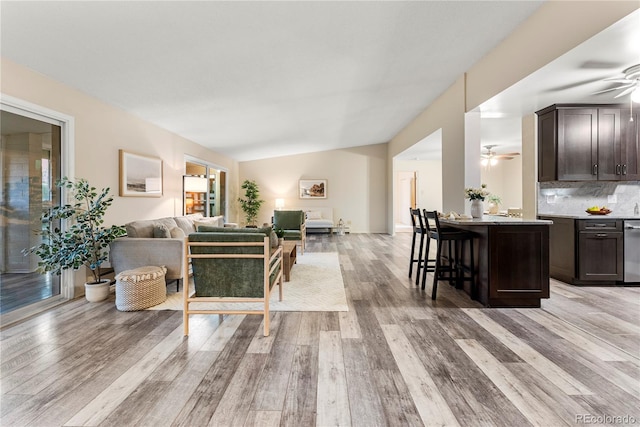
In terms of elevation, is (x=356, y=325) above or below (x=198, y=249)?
below

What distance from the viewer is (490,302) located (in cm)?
326

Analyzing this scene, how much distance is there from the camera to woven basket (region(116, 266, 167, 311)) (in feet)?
10.4

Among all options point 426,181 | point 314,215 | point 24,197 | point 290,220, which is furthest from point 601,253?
point 426,181

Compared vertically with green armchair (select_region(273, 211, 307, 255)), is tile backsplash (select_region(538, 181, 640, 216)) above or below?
above

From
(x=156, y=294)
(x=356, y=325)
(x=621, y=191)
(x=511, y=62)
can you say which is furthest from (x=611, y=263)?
(x=156, y=294)

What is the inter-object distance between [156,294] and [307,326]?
1720 mm

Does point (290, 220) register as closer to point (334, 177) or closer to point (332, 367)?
point (334, 177)

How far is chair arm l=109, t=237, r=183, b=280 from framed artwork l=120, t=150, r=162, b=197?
98 centimetres

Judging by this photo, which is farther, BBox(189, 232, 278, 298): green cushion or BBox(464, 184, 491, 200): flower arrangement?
BBox(464, 184, 491, 200): flower arrangement

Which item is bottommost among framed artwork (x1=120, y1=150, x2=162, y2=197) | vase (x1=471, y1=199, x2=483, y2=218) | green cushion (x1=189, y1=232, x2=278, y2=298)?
green cushion (x1=189, y1=232, x2=278, y2=298)

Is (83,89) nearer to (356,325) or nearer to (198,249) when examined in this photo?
(198,249)

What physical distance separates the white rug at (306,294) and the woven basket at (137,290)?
0.11 m

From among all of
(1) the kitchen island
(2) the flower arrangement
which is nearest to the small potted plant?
(2) the flower arrangement

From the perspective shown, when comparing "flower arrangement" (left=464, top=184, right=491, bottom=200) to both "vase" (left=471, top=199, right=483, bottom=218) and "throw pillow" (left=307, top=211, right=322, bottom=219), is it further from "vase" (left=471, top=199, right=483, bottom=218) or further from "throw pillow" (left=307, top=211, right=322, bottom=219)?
"throw pillow" (left=307, top=211, right=322, bottom=219)
